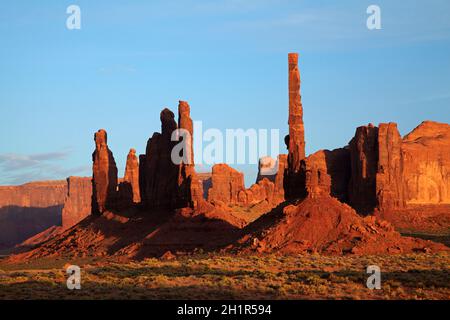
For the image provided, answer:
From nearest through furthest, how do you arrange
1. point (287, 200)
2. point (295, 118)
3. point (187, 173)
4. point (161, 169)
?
1. point (287, 200)
2. point (295, 118)
3. point (187, 173)
4. point (161, 169)

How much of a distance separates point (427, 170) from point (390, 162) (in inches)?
786

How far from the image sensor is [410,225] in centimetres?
8806

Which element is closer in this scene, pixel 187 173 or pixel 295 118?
pixel 295 118

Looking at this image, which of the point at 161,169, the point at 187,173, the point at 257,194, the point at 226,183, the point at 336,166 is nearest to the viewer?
the point at 187,173

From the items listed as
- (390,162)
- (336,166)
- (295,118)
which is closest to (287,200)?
(295,118)

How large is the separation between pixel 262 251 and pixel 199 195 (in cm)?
1948

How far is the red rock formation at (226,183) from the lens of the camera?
125125mm

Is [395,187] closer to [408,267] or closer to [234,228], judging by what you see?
[234,228]

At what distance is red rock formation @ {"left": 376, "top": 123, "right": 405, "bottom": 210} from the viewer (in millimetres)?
95537

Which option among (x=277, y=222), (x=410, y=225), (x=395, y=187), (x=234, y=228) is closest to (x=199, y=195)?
(x=234, y=228)

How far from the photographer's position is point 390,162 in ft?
325

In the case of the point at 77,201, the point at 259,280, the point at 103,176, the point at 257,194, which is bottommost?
the point at 259,280

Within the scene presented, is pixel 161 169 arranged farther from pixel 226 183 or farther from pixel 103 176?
pixel 226 183

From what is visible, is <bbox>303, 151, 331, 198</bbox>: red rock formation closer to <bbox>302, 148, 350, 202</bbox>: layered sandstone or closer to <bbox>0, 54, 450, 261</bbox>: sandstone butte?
<bbox>0, 54, 450, 261</bbox>: sandstone butte
